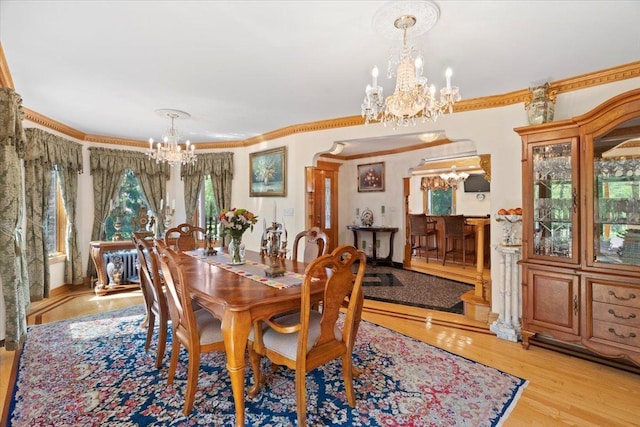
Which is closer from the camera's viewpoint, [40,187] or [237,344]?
[237,344]

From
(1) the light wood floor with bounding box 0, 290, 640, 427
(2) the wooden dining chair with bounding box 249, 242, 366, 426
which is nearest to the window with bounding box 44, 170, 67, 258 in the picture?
(1) the light wood floor with bounding box 0, 290, 640, 427

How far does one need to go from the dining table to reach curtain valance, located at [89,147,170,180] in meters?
3.69

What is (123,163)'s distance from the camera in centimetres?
541

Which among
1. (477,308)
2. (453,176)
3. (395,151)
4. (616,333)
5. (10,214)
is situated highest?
(395,151)

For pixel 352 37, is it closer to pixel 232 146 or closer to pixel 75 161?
pixel 232 146

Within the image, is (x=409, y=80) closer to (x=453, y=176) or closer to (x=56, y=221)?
(x=56, y=221)

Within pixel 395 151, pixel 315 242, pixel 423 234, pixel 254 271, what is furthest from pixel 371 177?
pixel 254 271

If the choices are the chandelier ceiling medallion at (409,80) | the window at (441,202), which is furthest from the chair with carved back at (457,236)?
the chandelier ceiling medallion at (409,80)

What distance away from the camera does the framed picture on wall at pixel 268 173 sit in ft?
Answer: 16.3

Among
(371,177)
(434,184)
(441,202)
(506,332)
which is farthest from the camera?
(441,202)

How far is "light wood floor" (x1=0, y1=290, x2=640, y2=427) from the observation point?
78.0 inches

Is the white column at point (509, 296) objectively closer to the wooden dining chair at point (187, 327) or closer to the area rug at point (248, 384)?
the area rug at point (248, 384)

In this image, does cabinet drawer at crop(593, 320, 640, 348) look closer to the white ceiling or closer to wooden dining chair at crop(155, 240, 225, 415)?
the white ceiling

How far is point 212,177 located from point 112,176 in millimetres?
1580
